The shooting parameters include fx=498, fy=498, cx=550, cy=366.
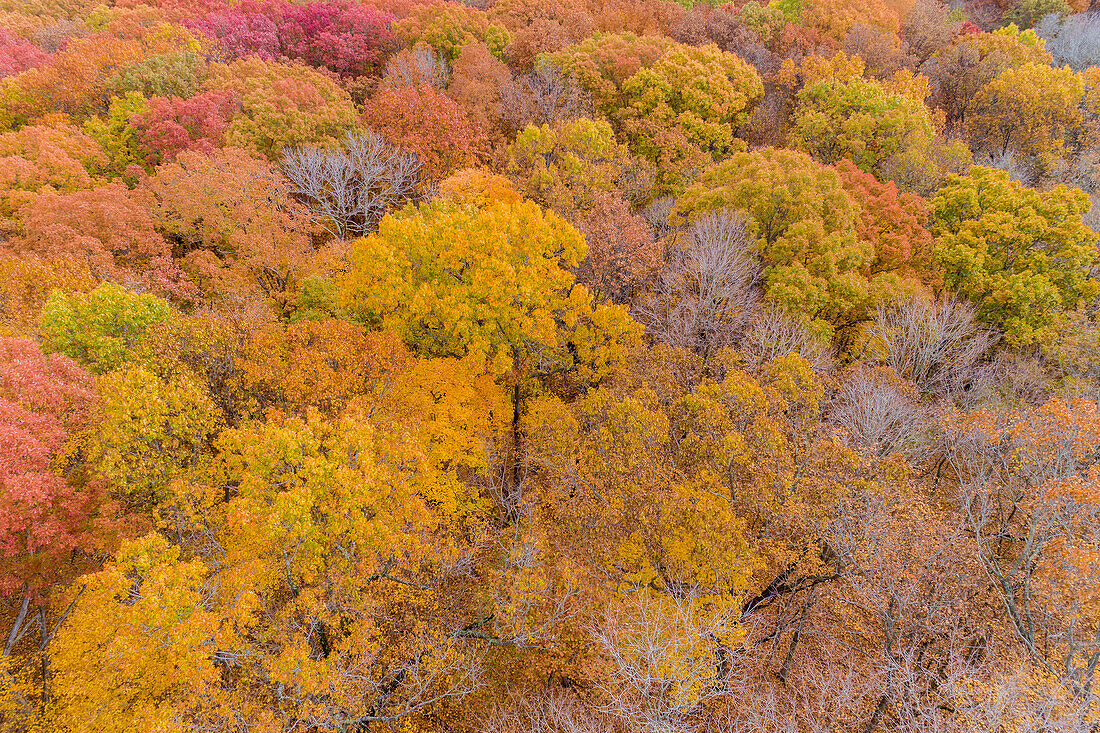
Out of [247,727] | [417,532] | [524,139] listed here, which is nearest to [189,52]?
[524,139]

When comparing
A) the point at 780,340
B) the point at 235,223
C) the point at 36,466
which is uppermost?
the point at 36,466

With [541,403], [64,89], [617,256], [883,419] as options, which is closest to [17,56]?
[64,89]

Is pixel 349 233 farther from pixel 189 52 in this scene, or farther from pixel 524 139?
pixel 189 52

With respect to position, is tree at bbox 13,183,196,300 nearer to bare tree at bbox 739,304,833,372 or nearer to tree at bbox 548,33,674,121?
bare tree at bbox 739,304,833,372

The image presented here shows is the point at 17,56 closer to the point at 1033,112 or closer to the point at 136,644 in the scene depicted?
the point at 136,644

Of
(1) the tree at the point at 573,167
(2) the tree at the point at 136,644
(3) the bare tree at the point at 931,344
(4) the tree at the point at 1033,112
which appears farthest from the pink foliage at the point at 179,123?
(4) the tree at the point at 1033,112

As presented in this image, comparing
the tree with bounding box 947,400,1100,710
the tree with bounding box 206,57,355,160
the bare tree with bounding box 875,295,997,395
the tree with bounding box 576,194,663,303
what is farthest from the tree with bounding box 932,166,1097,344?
the tree with bounding box 206,57,355,160
